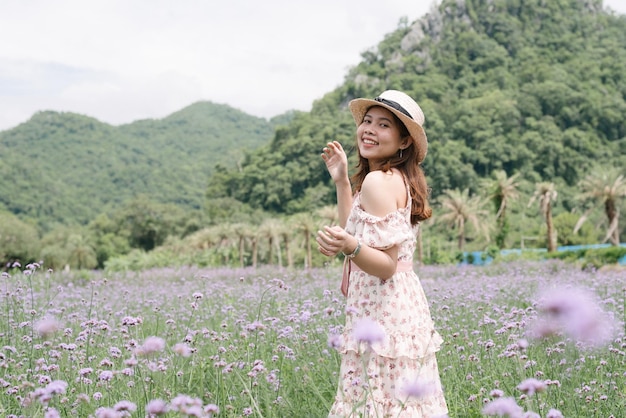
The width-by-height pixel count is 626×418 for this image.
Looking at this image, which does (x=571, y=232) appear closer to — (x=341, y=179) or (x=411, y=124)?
(x=341, y=179)

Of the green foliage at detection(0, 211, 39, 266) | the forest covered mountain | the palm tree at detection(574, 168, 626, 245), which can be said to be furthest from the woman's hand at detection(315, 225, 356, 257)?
the forest covered mountain

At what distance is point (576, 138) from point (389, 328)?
242ft

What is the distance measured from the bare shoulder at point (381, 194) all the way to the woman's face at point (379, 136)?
0.19 metres

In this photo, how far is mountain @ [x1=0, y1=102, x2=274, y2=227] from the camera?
64.7 metres

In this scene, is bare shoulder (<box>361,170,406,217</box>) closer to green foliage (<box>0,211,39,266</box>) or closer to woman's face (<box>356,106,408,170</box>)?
woman's face (<box>356,106,408,170</box>)

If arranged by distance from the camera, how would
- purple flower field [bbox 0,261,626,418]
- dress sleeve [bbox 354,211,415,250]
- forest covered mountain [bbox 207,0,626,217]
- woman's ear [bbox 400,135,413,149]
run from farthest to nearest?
forest covered mountain [bbox 207,0,626,217]
woman's ear [bbox 400,135,413,149]
dress sleeve [bbox 354,211,415,250]
purple flower field [bbox 0,261,626,418]

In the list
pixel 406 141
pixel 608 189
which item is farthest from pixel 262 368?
pixel 608 189

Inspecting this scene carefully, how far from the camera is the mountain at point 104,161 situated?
64.7 meters

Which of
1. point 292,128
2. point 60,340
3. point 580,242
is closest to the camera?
point 60,340

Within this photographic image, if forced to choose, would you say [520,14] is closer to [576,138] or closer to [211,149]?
[576,138]

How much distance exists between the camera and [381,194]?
266 cm

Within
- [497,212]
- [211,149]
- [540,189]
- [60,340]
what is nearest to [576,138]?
[497,212]

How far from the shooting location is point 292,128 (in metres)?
82.4

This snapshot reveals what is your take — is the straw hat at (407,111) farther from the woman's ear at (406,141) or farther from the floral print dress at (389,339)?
the floral print dress at (389,339)
